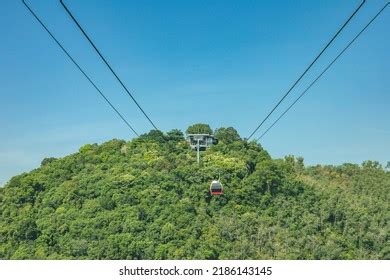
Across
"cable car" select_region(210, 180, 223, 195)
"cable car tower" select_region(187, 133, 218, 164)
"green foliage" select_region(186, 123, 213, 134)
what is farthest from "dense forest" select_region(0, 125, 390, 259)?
"cable car" select_region(210, 180, 223, 195)

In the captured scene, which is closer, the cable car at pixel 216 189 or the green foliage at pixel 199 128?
the cable car at pixel 216 189

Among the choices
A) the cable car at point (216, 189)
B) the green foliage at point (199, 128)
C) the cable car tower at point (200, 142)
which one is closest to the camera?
the cable car at point (216, 189)

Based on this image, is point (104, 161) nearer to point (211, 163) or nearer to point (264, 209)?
point (211, 163)

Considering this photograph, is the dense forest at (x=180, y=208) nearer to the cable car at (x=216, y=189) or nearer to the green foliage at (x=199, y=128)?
the green foliage at (x=199, y=128)

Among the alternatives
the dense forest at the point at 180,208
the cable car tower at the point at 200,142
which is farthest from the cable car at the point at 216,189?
the dense forest at the point at 180,208

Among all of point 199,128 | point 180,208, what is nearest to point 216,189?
point 180,208

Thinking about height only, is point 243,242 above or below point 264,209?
below

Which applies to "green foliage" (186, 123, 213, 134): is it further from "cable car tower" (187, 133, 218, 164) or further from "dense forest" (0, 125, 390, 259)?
"cable car tower" (187, 133, 218, 164)

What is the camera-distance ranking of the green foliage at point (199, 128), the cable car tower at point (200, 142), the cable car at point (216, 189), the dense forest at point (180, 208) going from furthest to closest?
the green foliage at point (199, 128), the dense forest at point (180, 208), the cable car tower at point (200, 142), the cable car at point (216, 189)
